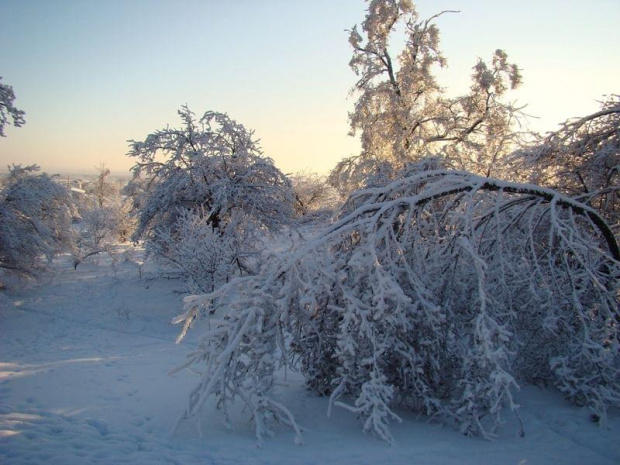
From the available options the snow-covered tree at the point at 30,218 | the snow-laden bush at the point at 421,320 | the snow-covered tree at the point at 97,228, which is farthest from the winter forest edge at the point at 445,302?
the snow-covered tree at the point at 97,228

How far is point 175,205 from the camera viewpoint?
52.8ft

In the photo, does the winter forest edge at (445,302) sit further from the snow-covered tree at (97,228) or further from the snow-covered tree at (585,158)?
the snow-covered tree at (97,228)

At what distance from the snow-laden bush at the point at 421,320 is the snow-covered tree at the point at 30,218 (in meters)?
11.3

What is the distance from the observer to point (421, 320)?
237 inches

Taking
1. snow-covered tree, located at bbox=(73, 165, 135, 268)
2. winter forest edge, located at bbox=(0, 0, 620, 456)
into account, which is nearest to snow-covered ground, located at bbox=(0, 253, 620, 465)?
winter forest edge, located at bbox=(0, 0, 620, 456)

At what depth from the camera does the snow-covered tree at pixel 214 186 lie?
1579cm

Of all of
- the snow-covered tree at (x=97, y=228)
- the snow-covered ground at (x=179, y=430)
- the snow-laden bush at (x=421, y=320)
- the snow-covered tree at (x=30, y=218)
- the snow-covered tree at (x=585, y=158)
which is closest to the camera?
the snow-covered ground at (x=179, y=430)

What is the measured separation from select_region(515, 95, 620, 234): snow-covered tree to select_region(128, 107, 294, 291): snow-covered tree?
33.1 ft

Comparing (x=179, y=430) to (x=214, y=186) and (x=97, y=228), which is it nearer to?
(x=214, y=186)

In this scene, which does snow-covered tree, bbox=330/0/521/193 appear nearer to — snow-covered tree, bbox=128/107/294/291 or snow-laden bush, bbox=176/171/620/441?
snow-covered tree, bbox=128/107/294/291

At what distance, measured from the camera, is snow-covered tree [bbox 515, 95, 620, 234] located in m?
7.89

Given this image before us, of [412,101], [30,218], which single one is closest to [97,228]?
[30,218]

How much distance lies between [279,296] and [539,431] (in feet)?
14.1

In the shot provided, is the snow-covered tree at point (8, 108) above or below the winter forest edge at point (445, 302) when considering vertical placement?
above
